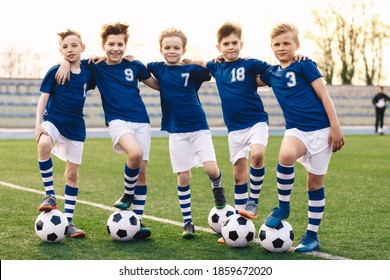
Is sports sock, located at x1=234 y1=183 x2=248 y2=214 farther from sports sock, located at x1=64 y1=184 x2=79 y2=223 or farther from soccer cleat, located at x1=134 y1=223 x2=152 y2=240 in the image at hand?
sports sock, located at x1=64 y1=184 x2=79 y2=223

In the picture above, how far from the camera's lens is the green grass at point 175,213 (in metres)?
5.60

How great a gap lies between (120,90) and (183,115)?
69cm

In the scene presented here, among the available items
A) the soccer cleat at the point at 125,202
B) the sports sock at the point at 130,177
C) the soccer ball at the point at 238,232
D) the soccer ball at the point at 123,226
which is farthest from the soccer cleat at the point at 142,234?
the soccer ball at the point at 238,232

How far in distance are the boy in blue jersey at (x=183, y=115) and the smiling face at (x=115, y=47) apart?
1.30 ft

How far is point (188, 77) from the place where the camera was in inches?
259

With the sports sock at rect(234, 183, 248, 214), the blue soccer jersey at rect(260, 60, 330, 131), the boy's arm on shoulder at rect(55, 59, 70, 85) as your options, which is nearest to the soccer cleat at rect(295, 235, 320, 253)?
the sports sock at rect(234, 183, 248, 214)

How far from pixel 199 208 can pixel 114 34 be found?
265 cm

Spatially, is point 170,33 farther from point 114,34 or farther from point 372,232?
point 372,232

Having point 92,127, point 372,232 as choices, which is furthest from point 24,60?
point 372,232

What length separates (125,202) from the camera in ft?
20.8

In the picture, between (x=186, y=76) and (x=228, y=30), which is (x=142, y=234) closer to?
(x=186, y=76)

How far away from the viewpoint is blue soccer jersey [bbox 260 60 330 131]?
5766 mm

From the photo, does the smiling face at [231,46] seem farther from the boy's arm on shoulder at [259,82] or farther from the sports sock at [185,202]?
the sports sock at [185,202]

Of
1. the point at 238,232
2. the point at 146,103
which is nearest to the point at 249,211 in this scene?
the point at 238,232
